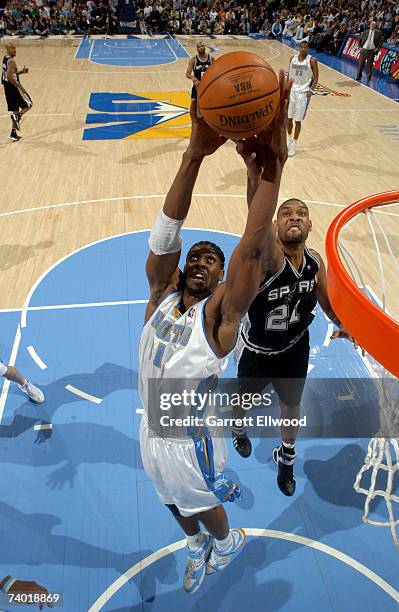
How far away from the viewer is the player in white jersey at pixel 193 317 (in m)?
1.98

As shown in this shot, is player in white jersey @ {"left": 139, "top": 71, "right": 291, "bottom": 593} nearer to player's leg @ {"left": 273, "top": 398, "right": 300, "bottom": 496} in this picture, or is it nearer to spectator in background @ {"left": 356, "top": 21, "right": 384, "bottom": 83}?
player's leg @ {"left": 273, "top": 398, "right": 300, "bottom": 496}

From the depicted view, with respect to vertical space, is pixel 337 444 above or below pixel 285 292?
below

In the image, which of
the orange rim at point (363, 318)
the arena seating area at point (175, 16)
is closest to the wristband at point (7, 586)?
the orange rim at point (363, 318)

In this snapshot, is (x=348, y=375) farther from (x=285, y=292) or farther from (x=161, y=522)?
(x=161, y=522)

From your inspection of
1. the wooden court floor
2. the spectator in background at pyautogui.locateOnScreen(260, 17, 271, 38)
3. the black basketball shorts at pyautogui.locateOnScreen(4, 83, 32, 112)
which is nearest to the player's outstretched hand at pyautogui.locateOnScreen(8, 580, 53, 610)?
the wooden court floor

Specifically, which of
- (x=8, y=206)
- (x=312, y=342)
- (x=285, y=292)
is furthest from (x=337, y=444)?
(x=8, y=206)

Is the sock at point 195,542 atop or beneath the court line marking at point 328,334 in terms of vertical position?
atop

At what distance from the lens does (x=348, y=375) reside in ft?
15.3

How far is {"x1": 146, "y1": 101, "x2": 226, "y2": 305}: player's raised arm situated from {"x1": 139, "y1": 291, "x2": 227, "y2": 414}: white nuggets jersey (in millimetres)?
135

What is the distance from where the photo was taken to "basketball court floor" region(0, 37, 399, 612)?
314 centimetres

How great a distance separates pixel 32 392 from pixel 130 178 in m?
5.52

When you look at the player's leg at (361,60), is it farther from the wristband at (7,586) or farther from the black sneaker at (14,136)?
the wristband at (7,586)

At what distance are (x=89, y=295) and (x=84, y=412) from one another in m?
1.82

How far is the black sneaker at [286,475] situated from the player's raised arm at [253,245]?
1771 millimetres
